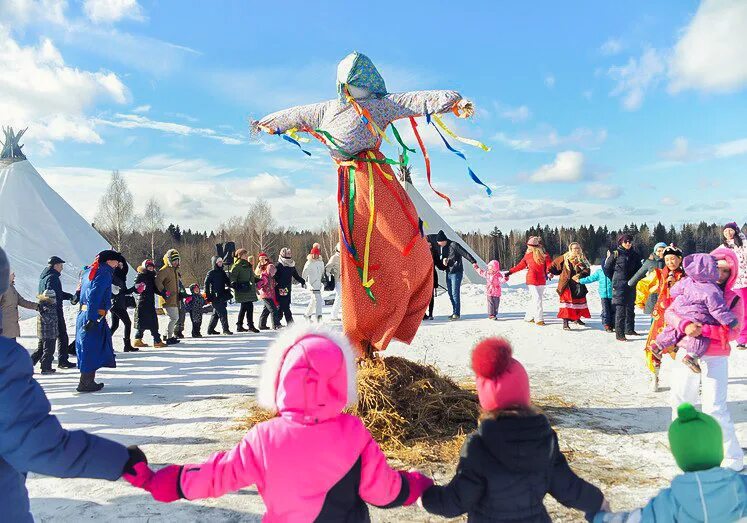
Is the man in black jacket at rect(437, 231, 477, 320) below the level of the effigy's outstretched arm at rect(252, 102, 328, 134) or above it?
below

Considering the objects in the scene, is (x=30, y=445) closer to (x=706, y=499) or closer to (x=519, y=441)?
(x=519, y=441)

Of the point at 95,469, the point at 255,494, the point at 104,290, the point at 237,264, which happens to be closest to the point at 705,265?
the point at 255,494

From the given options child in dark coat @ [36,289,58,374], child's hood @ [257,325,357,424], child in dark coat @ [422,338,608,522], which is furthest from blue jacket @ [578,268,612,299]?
child in dark coat @ [36,289,58,374]

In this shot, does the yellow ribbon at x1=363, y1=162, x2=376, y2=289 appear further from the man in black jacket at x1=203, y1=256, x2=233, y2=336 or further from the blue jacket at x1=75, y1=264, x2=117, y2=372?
the man in black jacket at x1=203, y1=256, x2=233, y2=336

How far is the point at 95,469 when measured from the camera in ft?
6.09

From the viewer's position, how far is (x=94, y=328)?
616 cm

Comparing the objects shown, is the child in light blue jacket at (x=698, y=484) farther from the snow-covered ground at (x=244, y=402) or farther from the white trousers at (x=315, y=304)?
the white trousers at (x=315, y=304)

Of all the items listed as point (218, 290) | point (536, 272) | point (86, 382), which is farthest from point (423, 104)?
point (218, 290)

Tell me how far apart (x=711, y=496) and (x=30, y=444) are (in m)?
2.29

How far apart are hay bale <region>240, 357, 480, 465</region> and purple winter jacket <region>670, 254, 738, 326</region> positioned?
178 centimetres

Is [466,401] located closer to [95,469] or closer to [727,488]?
[727,488]

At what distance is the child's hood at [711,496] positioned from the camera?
1761mm

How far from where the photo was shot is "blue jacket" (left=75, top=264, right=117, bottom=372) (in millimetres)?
6113

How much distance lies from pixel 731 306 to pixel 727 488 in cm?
297
